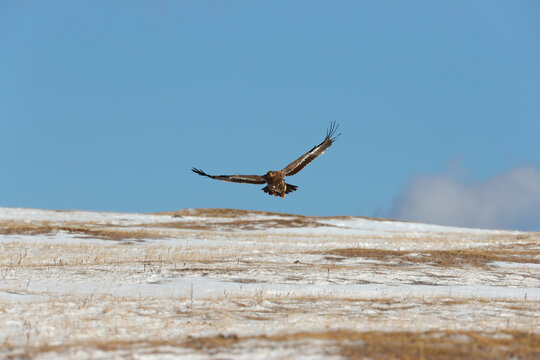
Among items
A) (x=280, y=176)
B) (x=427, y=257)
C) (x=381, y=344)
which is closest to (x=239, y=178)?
(x=280, y=176)

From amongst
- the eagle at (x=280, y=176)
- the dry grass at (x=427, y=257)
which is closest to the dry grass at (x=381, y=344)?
the eagle at (x=280, y=176)

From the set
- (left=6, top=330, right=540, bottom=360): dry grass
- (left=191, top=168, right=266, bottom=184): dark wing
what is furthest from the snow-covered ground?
(left=191, top=168, right=266, bottom=184): dark wing

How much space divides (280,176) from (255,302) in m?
5.79

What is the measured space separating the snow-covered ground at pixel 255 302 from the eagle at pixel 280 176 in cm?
300

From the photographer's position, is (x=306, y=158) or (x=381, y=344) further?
(x=306, y=158)

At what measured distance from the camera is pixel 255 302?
52.1 feet

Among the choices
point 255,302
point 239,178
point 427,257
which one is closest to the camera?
point 255,302

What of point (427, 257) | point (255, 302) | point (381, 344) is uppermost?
point (427, 257)

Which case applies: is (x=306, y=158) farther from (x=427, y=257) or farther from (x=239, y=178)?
(x=427, y=257)

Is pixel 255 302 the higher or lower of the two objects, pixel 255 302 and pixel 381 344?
the higher

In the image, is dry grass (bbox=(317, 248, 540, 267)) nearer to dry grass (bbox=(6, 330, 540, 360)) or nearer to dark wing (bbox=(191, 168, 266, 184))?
dark wing (bbox=(191, 168, 266, 184))

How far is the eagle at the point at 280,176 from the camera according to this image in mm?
20641

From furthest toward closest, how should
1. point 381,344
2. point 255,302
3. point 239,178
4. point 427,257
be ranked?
point 427,257 < point 239,178 < point 255,302 < point 381,344

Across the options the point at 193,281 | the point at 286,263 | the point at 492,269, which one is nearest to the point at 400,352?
the point at 193,281
